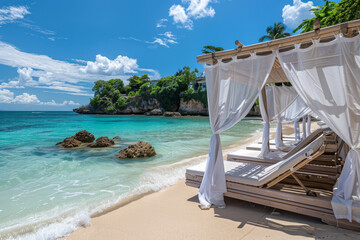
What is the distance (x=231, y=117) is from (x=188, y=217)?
154cm

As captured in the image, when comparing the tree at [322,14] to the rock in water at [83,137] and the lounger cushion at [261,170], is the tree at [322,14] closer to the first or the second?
the lounger cushion at [261,170]

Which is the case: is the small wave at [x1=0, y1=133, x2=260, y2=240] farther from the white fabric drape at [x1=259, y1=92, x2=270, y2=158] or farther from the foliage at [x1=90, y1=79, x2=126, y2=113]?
the foliage at [x1=90, y1=79, x2=126, y2=113]

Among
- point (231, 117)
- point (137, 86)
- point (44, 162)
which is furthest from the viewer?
point (137, 86)

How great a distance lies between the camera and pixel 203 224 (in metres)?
2.63

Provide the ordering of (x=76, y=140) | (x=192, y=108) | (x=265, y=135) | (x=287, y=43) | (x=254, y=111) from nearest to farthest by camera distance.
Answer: (x=287, y=43) < (x=265, y=135) < (x=76, y=140) < (x=254, y=111) < (x=192, y=108)

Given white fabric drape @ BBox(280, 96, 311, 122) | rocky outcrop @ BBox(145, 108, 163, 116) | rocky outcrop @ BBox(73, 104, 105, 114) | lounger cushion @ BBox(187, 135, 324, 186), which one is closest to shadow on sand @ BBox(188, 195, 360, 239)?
lounger cushion @ BBox(187, 135, 324, 186)

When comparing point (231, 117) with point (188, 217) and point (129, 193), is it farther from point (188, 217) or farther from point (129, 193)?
point (129, 193)

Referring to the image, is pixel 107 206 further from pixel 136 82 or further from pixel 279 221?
pixel 136 82

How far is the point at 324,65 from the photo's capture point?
2436 mm

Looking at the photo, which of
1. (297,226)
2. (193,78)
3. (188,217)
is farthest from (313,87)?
(193,78)

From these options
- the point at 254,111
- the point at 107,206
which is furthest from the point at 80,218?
the point at 254,111

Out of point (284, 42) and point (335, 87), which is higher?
point (284, 42)

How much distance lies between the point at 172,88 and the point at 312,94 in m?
39.1

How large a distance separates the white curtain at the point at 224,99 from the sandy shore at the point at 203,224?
297mm
